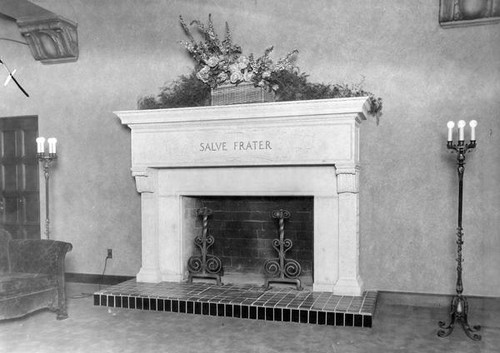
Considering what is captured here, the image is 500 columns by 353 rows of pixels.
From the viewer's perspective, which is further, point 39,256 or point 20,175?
point 20,175

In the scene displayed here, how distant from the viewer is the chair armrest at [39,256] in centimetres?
390

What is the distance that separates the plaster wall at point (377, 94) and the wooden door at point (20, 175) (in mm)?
571

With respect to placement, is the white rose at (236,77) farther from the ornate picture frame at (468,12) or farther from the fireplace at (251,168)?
the ornate picture frame at (468,12)

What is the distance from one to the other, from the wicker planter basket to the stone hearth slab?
1.67 metres

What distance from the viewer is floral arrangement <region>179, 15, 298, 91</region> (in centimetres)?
423

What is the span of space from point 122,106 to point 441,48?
302 cm

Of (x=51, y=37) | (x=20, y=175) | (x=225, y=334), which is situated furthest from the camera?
(x=20, y=175)

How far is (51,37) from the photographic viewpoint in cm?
495

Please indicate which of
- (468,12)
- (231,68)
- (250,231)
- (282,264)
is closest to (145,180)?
(250,231)

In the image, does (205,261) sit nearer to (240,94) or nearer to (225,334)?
(225,334)

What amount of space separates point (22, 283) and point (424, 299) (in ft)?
10.6

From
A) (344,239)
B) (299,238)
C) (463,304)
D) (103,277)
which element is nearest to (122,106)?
(103,277)

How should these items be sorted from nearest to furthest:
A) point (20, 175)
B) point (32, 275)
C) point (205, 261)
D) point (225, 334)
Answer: point (225, 334)
point (32, 275)
point (205, 261)
point (20, 175)

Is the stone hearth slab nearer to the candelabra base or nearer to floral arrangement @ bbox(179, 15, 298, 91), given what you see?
the candelabra base
